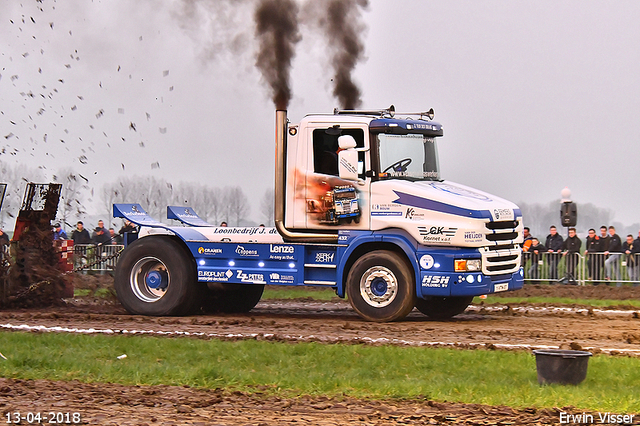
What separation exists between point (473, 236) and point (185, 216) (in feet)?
19.8

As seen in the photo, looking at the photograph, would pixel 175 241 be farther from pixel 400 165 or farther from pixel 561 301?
pixel 561 301

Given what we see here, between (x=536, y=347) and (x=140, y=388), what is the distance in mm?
5582

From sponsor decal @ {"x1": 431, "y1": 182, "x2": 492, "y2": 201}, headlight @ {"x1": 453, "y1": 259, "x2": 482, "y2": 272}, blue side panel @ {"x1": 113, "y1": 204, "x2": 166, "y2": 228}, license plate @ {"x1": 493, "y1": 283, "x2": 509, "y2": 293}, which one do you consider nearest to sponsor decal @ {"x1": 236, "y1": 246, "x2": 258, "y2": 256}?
blue side panel @ {"x1": 113, "y1": 204, "x2": 166, "y2": 228}

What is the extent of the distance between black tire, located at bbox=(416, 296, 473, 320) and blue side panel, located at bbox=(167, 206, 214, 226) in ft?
14.9

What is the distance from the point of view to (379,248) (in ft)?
51.2

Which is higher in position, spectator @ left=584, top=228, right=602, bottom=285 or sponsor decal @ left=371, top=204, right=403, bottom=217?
sponsor decal @ left=371, top=204, right=403, bottom=217

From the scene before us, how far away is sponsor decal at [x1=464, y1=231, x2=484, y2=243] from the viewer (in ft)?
48.6

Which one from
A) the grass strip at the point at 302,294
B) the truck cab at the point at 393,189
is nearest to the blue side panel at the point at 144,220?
the truck cab at the point at 393,189

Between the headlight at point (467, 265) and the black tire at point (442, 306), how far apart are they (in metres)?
1.82

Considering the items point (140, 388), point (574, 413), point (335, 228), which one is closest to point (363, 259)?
point (335, 228)

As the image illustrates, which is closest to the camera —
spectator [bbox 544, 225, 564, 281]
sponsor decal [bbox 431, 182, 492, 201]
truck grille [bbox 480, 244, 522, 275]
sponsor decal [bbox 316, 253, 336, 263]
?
truck grille [bbox 480, 244, 522, 275]

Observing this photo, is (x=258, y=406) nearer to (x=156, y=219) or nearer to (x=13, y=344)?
(x=13, y=344)

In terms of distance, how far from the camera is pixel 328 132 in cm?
1567

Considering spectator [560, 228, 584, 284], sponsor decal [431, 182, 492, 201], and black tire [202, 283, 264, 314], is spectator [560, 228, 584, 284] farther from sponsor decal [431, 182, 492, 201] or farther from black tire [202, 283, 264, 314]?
black tire [202, 283, 264, 314]
